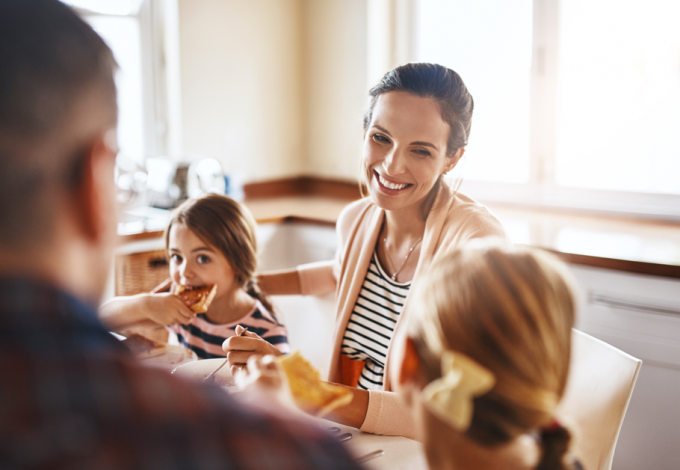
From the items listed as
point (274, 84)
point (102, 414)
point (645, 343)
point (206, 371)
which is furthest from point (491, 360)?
point (274, 84)

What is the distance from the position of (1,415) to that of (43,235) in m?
0.15

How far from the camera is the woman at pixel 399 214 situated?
1367mm

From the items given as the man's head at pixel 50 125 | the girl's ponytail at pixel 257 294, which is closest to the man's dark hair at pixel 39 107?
the man's head at pixel 50 125

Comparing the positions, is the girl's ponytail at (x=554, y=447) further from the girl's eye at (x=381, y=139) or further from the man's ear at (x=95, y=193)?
the girl's eye at (x=381, y=139)

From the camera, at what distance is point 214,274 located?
154 cm

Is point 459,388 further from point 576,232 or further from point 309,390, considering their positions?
point 576,232

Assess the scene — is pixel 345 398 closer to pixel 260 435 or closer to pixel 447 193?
pixel 260 435

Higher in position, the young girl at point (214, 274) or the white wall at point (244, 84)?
the white wall at point (244, 84)

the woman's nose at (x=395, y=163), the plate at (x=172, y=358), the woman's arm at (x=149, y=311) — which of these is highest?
the woman's nose at (x=395, y=163)

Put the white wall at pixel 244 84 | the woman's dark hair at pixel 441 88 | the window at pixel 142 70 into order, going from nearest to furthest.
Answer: the woman's dark hair at pixel 441 88
the window at pixel 142 70
the white wall at pixel 244 84

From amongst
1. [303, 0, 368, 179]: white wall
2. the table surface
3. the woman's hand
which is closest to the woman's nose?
the table surface

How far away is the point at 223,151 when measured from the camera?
305 centimetres

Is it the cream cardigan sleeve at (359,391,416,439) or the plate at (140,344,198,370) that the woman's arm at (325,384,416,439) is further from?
the plate at (140,344,198,370)

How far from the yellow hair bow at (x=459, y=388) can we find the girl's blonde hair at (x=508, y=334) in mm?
21
